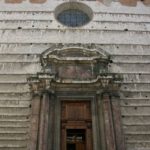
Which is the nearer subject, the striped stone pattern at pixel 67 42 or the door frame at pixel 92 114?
the door frame at pixel 92 114

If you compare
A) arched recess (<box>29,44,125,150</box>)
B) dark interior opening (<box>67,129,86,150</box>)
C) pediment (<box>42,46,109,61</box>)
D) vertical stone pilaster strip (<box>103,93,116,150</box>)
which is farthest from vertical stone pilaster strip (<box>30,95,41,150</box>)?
vertical stone pilaster strip (<box>103,93,116,150</box>)

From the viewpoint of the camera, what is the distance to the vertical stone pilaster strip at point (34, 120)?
10.5 meters

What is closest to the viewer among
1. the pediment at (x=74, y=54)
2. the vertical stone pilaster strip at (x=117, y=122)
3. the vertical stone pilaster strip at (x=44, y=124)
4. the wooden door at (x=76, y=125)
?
the vertical stone pilaster strip at (x=44, y=124)

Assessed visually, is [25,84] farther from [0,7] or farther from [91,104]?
[0,7]

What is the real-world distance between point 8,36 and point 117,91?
503 cm

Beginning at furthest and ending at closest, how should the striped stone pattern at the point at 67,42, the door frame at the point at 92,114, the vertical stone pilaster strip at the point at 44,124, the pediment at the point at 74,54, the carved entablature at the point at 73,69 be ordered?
1. the pediment at the point at 74,54
2. the carved entablature at the point at 73,69
3. the striped stone pattern at the point at 67,42
4. the door frame at the point at 92,114
5. the vertical stone pilaster strip at the point at 44,124

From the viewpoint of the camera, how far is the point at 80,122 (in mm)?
11414

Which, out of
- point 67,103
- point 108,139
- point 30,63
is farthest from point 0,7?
point 108,139

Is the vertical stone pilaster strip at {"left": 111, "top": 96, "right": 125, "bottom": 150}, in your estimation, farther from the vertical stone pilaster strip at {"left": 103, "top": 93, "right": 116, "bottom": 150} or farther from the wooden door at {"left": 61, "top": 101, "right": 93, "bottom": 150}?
the wooden door at {"left": 61, "top": 101, "right": 93, "bottom": 150}

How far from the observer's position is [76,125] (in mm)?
11336

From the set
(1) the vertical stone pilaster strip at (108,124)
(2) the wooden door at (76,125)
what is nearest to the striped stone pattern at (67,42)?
(1) the vertical stone pilaster strip at (108,124)

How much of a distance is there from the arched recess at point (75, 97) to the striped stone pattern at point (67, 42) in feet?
1.67

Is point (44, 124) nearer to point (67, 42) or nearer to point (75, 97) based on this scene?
point (75, 97)

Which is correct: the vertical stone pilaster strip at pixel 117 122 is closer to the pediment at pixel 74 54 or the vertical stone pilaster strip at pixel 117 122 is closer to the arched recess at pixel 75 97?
the arched recess at pixel 75 97
